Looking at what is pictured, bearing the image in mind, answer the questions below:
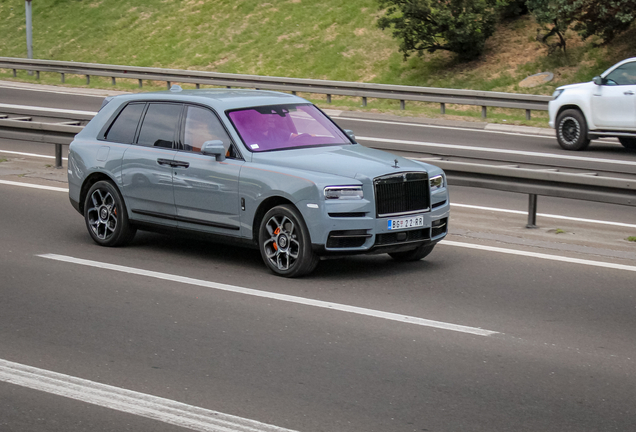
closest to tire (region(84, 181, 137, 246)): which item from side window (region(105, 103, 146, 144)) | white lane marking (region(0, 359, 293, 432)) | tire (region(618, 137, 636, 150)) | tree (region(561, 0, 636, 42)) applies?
side window (region(105, 103, 146, 144))

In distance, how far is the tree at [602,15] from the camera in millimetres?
26094

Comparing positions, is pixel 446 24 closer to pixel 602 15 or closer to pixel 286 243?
pixel 602 15

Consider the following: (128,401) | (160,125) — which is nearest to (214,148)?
(160,125)

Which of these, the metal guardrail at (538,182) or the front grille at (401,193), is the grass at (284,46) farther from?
the front grille at (401,193)

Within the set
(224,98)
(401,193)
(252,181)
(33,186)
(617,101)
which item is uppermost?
(224,98)

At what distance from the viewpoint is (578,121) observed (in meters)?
18.2

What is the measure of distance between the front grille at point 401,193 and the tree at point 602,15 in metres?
19.7

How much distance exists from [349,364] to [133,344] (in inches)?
60.1

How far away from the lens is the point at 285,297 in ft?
24.9

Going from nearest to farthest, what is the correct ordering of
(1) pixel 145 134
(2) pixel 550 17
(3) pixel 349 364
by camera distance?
(3) pixel 349 364, (1) pixel 145 134, (2) pixel 550 17

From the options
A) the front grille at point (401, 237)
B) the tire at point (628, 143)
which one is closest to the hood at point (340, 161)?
the front grille at point (401, 237)

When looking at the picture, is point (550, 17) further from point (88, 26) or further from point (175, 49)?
point (88, 26)

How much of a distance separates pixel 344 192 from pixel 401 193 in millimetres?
582

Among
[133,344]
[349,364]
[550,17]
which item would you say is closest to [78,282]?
[133,344]
